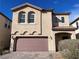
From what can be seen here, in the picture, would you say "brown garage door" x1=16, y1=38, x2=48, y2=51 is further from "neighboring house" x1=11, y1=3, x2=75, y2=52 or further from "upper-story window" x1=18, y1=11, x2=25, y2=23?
"upper-story window" x1=18, y1=11, x2=25, y2=23

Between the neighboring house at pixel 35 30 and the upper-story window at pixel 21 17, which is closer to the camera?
the neighboring house at pixel 35 30

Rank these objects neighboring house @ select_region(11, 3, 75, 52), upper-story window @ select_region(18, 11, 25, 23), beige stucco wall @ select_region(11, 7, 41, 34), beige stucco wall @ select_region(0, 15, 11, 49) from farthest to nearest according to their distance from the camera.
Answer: beige stucco wall @ select_region(0, 15, 11, 49) < upper-story window @ select_region(18, 11, 25, 23) < beige stucco wall @ select_region(11, 7, 41, 34) < neighboring house @ select_region(11, 3, 75, 52)

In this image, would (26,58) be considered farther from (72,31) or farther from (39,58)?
(72,31)

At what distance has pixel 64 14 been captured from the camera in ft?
86.1

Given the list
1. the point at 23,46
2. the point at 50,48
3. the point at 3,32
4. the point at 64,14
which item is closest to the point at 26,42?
the point at 23,46

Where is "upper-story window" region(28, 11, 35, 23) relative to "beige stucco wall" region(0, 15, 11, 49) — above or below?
above

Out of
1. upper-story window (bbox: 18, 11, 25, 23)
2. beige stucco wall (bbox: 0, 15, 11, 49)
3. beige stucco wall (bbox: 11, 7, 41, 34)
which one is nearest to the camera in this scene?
beige stucco wall (bbox: 11, 7, 41, 34)

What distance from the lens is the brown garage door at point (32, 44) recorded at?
22.6 m

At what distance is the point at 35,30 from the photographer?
75.7 feet

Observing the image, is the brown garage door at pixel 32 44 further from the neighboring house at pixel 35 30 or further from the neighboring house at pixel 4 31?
the neighboring house at pixel 4 31

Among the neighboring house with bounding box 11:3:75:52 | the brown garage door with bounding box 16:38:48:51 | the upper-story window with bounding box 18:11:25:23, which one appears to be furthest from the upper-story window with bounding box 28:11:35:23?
the brown garage door with bounding box 16:38:48:51

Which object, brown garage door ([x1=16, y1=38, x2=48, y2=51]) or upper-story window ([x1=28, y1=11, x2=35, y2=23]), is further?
upper-story window ([x1=28, y1=11, x2=35, y2=23])

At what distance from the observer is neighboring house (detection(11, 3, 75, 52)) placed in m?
22.6

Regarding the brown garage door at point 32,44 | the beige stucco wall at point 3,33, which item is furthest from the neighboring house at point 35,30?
the beige stucco wall at point 3,33
